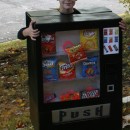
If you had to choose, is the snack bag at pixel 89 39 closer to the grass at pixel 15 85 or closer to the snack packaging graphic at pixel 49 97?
the snack packaging graphic at pixel 49 97

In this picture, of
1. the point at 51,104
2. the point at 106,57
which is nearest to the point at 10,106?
the point at 51,104

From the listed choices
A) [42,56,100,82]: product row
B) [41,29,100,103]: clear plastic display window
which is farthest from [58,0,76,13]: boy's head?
[42,56,100,82]: product row

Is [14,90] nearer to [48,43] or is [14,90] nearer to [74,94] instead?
[74,94]

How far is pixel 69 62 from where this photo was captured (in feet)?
16.3

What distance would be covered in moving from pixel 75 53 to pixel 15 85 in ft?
8.93

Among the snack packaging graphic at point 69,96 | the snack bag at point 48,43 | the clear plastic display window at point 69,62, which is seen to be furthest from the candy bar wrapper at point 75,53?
the snack packaging graphic at point 69,96

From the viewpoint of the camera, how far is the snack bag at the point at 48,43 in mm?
4770

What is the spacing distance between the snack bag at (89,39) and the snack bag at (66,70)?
28 cm

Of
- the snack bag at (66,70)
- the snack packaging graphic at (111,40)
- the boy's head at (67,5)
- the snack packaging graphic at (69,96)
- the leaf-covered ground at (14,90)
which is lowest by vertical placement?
the leaf-covered ground at (14,90)

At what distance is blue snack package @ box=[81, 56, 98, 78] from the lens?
5.02 meters

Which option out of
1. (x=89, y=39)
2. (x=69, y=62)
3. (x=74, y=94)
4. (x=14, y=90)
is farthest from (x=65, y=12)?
(x=14, y=90)

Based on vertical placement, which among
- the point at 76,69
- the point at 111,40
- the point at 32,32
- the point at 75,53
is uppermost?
the point at 32,32

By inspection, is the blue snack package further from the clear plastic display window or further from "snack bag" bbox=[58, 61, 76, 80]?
"snack bag" bbox=[58, 61, 76, 80]

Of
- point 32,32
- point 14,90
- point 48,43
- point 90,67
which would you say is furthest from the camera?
point 14,90
